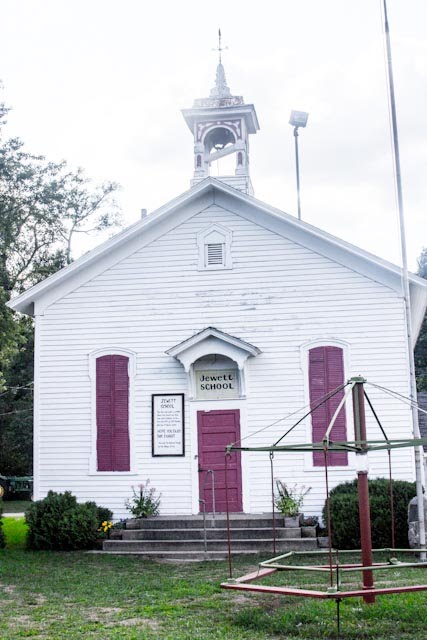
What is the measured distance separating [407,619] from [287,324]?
872 cm

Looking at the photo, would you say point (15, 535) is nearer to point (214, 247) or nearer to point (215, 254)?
point (215, 254)

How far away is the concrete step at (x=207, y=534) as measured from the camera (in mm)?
14336

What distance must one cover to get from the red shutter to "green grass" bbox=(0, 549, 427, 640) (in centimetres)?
391

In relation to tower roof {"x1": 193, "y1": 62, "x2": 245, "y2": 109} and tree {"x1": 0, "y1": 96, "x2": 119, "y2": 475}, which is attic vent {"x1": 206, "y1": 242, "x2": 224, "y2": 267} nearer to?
tower roof {"x1": 193, "y1": 62, "x2": 245, "y2": 109}

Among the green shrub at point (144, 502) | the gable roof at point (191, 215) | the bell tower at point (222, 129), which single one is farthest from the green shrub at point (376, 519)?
the bell tower at point (222, 129)

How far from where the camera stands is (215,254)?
55.2 ft

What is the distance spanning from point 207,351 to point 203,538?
360 cm

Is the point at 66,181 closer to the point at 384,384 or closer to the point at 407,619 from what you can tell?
the point at 384,384

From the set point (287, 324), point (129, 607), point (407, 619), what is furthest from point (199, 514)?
point (407, 619)

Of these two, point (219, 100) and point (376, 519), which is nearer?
point (376, 519)

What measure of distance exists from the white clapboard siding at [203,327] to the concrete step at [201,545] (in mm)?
1461

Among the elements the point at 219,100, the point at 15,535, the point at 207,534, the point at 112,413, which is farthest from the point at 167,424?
the point at 219,100

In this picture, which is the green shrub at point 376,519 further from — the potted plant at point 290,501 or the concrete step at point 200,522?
the concrete step at point 200,522

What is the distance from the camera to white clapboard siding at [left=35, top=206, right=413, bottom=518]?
15930mm
